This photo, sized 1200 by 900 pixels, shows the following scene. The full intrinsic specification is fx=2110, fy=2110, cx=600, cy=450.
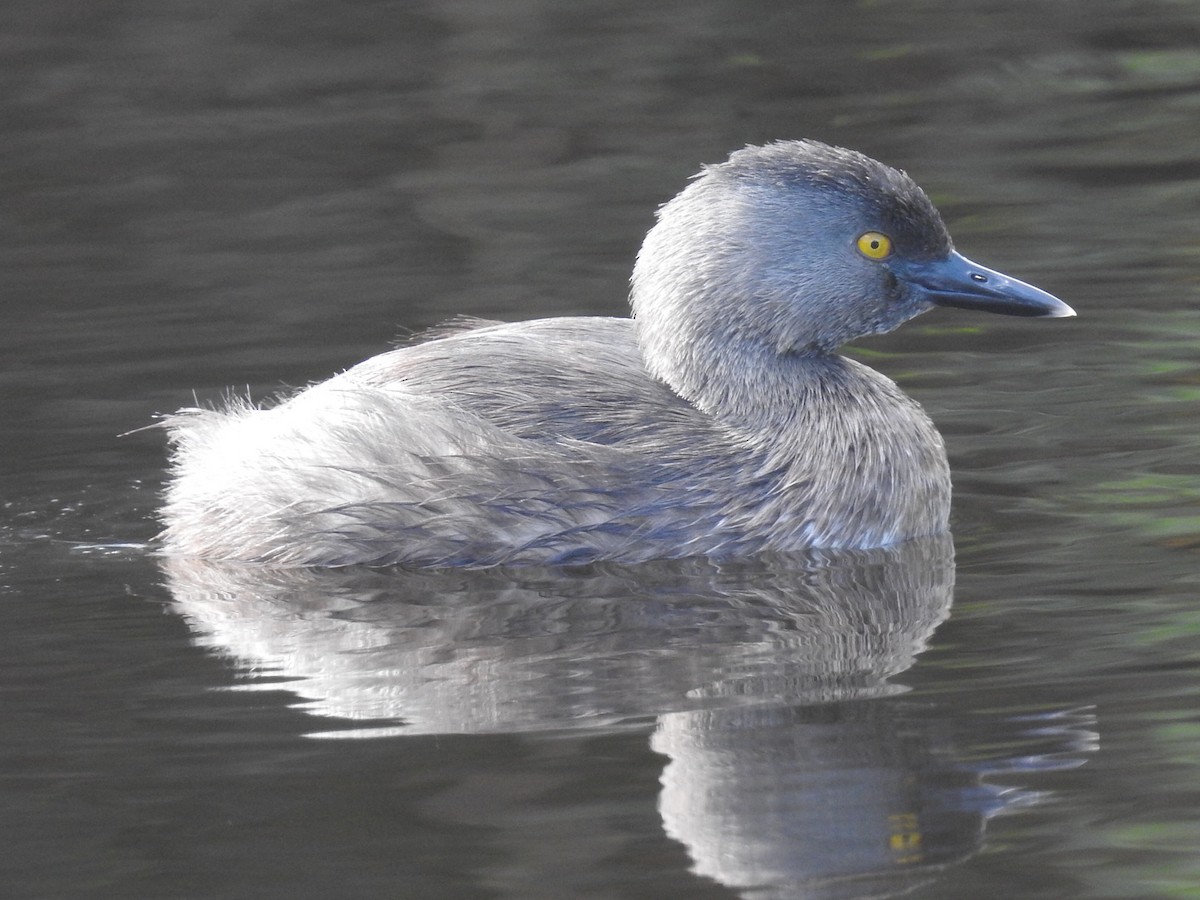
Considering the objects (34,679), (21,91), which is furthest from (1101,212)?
(21,91)

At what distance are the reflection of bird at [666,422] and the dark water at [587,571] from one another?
6.5 inches

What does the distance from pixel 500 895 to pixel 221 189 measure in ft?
24.9

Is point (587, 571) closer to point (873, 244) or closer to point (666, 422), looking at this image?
point (666, 422)

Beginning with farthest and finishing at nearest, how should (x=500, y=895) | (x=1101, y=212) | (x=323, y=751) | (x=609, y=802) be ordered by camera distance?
1. (x=1101, y=212)
2. (x=323, y=751)
3. (x=609, y=802)
4. (x=500, y=895)

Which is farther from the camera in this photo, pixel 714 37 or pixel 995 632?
pixel 714 37

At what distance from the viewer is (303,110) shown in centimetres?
1275

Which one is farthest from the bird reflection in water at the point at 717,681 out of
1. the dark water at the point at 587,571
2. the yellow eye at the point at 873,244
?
the yellow eye at the point at 873,244

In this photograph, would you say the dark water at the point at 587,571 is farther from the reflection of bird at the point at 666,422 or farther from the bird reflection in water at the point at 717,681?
the reflection of bird at the point at 666,422

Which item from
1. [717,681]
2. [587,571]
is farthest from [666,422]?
[717,681]

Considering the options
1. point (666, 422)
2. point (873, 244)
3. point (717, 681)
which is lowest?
point (717, 681)

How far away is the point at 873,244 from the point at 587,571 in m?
1.44

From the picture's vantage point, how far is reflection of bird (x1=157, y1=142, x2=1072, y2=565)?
640 cm

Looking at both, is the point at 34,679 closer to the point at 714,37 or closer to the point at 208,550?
the point at 208,550

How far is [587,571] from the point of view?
20.9 feet
